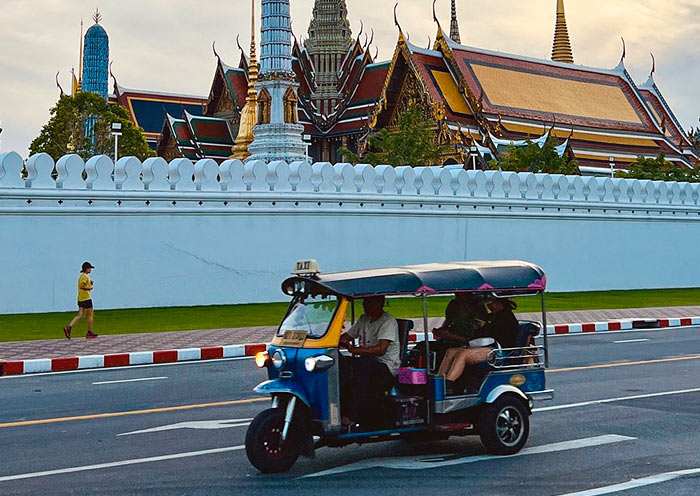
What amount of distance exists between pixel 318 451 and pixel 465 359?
1.14 m

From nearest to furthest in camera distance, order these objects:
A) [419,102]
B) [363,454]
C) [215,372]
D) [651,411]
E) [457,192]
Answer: [363,454] < [651,411] < [215,372] < [457,192] < [419,102]

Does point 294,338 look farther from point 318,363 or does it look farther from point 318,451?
point 318,451

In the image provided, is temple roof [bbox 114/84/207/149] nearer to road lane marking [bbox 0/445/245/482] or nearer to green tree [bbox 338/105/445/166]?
green tree [bbox 338/105/445/166]

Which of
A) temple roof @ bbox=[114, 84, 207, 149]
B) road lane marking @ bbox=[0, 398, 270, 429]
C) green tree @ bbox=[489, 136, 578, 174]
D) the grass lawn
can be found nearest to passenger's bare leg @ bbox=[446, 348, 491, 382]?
road lane marking @ bbox=[0, 398, 270, 429]

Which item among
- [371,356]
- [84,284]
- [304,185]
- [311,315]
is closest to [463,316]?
[371,356]

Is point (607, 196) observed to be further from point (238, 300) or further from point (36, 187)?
point (36, 187)

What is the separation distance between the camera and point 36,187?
17.4 meters

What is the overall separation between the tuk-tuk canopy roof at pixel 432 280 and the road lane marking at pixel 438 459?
104cm

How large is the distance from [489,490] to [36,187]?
12894 mm

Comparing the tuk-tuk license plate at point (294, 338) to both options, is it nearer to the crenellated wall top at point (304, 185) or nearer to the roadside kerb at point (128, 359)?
the roadside kerb at point (128, 359)

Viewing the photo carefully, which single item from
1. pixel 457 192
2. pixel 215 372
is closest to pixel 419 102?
pixel 457 192

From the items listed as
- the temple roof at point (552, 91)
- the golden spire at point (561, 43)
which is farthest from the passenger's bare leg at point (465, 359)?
the golden spire at point (561, 43)

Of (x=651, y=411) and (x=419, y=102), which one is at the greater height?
(x=419, y=102)

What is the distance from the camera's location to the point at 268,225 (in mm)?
19719
